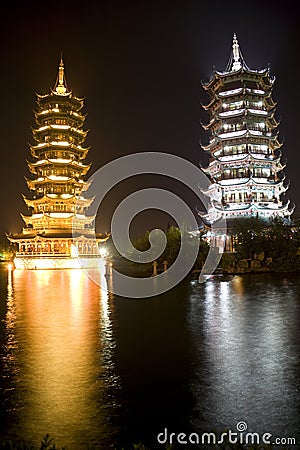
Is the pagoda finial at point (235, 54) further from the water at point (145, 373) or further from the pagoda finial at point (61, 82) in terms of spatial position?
the water at point (145, 373)

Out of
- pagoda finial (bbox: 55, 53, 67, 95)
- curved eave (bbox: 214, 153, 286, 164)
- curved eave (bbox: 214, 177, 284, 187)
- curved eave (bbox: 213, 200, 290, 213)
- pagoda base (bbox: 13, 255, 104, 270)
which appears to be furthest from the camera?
pagoda finial (bbox: 55, 53, 67, 95)

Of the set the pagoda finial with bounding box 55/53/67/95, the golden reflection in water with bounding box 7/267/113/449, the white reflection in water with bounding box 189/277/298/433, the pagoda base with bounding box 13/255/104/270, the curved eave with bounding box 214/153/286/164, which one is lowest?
the white reflection in water with bounding box 189/277/298/433

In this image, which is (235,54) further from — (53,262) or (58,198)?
(53,262)

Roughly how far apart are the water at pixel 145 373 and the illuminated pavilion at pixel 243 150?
3441 cm

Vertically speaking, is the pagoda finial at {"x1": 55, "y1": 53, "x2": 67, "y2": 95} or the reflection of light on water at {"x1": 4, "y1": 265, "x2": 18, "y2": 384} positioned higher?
the pagoda finial at {"x1": 55, "y1": 53, "x2": 67, "y2": 95}

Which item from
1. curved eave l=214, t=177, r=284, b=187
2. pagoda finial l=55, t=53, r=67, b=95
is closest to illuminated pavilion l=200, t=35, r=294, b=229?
curved eave l=214, t=177, r=284, b=187

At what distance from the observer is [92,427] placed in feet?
18.1

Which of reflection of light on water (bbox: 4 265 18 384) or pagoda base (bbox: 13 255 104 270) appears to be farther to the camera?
pagoda base (bbox: 13 255 104 270)

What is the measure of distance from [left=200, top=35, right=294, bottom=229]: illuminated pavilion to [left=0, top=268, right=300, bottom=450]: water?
34414 millimetres

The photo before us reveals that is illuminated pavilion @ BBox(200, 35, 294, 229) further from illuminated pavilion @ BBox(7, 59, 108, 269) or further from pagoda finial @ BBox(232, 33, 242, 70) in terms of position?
illuminated pavilion @ BBox(7, 59, 108, 269)

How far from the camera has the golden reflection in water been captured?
219 inches

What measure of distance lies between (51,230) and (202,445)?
48.0 metres

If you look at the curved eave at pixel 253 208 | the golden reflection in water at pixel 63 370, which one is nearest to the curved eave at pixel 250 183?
the curved eave at pixel 253 208

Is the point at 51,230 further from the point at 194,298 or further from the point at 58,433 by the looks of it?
the point at 58,433
